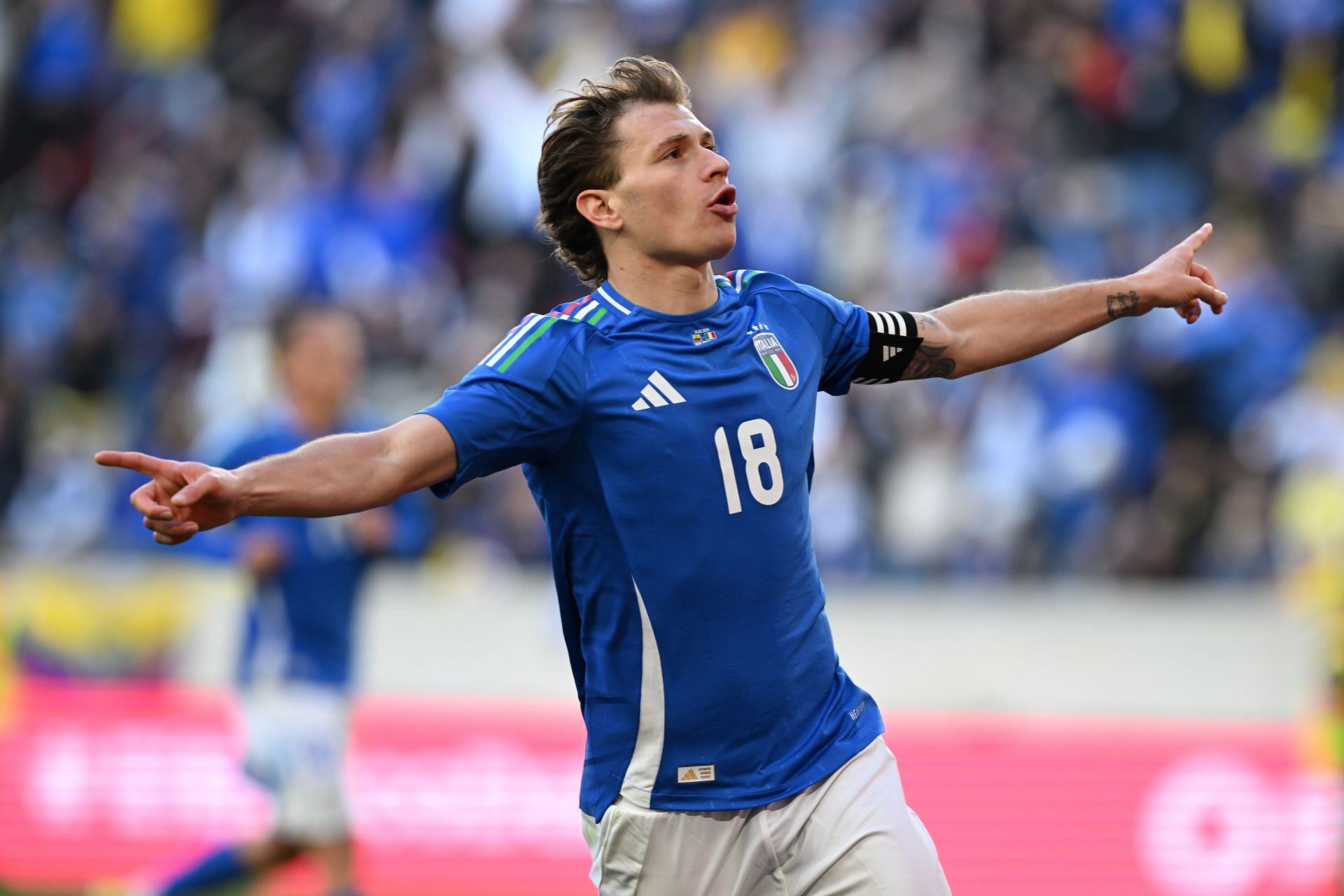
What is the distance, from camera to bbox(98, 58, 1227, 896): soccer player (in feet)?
14.4

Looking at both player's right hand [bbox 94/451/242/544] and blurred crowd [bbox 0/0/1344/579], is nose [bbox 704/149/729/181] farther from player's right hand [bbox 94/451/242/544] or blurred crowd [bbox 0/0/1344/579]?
blurred crowd [bbox 0/0/1344/579]

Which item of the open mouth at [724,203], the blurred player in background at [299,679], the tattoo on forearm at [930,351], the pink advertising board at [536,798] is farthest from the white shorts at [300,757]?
the open mouth at [724,203]

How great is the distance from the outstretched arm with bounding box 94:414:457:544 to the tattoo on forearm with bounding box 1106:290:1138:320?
1911 mm

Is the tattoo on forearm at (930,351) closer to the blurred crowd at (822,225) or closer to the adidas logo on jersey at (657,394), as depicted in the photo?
the adidas logo on jersey at (657,394)

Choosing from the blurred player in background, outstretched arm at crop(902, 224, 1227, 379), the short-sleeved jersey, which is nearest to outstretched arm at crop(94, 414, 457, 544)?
the short-sleeved jersey

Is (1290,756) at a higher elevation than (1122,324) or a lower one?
lower

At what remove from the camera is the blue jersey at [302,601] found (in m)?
8.38

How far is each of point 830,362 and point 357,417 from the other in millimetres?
4657

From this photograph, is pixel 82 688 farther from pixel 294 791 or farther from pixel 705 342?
pixel 705 342

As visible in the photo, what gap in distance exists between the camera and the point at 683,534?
438 cm

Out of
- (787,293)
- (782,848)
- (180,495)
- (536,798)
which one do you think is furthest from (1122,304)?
(536,798)

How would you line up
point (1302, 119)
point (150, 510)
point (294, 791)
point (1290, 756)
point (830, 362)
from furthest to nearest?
1. point (1302, 119)
2. point (1290, 756)
3. point (294, 791)
4. point (830, 362)
5. point (150, 510)

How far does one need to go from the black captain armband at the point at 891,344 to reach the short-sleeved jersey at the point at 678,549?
1.38ft

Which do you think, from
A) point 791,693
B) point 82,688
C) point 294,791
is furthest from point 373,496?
point 82,688
